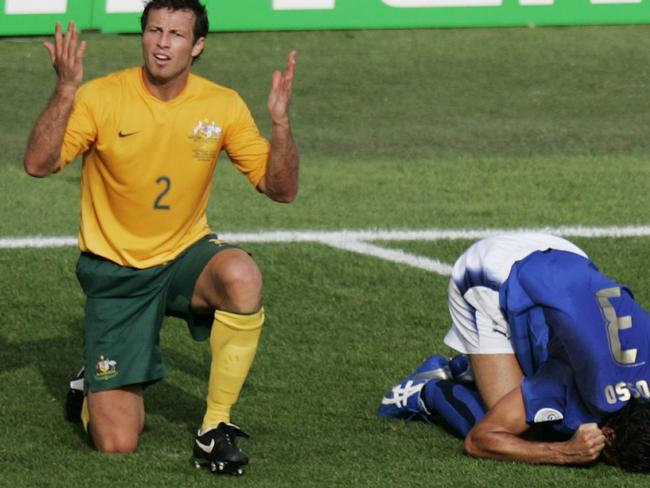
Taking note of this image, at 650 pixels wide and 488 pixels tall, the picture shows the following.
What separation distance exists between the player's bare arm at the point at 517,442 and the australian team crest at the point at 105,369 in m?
1.55

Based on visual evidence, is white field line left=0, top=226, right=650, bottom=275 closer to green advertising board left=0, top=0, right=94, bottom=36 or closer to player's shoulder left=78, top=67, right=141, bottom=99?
green advertising board left=0, top=0, right=94, bottom=36

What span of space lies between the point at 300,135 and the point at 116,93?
6.86 m

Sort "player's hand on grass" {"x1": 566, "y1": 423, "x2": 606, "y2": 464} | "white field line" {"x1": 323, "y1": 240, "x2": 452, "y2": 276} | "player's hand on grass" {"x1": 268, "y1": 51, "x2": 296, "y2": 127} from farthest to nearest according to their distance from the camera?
1. "white field line" {"x1": 323, "y1": 240, "x2": 452, "y2": 276}
2. "player's hand on grass" {"x1": 268, "y1": 51, "x2": 296, "y2": 127}
3. "player's hand on grass" {"x1": 566, "y1": 423, "x2": 606, "y2": 464}

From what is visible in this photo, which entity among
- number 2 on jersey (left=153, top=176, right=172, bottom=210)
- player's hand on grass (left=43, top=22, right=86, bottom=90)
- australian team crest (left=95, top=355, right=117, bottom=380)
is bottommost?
australian team crest (left=95, top=355, right=117, bottom=380)

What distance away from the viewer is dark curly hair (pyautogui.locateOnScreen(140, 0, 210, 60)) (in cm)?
697

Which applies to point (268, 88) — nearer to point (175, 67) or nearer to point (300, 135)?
point (300, 135)

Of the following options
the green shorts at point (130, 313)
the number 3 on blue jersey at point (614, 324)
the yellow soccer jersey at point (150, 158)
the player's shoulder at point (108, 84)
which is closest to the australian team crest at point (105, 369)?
the green shorts at point (130, 313)

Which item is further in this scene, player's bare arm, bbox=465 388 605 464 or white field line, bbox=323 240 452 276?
white field line, bbox=323 240 452 276

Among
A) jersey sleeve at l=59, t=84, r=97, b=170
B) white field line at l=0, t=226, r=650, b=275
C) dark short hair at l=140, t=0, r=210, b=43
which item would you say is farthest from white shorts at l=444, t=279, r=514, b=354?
white field line at l=0, t=226, r=650, b=275

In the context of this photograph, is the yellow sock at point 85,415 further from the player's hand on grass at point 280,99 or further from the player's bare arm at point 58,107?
the player's hand on grass at point 280,99

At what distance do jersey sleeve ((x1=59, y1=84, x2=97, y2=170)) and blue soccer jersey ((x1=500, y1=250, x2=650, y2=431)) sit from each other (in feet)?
6.26

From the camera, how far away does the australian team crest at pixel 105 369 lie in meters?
7.20

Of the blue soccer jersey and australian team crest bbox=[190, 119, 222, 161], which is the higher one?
australian team crest bbox=[190, 119, 222, 161]

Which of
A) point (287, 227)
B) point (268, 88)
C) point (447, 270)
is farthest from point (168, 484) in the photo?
point (268, 88)
